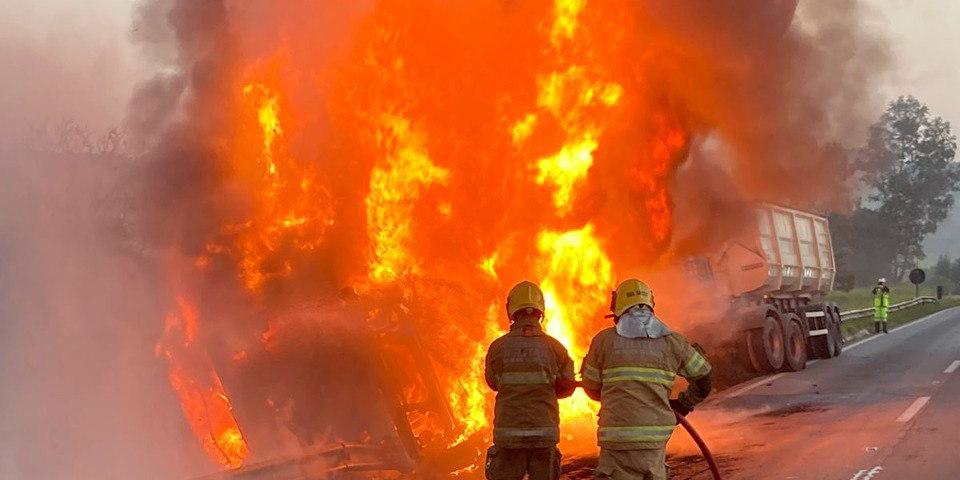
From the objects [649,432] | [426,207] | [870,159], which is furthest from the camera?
[870,159]

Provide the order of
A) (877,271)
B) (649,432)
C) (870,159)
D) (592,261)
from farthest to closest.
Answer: (877,271) → (870,159) → (592,261) → (649,432)

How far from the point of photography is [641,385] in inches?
198

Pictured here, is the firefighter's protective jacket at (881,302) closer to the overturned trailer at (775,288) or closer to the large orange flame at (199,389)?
the overturned trailer at (775,288)

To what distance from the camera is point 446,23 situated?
10.3 m

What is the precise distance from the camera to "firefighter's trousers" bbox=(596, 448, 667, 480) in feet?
16.2

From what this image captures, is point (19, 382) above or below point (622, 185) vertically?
below

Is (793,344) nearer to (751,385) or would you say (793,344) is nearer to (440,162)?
(751,385)

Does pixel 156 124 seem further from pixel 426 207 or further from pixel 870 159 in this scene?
pixel 870 159

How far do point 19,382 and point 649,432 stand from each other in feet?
30.6

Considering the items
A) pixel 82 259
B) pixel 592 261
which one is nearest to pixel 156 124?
pixel 82 259

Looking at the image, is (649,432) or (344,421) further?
(344,421)

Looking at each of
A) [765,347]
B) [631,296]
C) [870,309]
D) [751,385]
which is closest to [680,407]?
[631,296]

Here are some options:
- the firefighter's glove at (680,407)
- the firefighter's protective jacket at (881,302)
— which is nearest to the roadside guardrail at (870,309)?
the firefighter's protective jacket at (881,302)

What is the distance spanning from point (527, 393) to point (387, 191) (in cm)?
482
